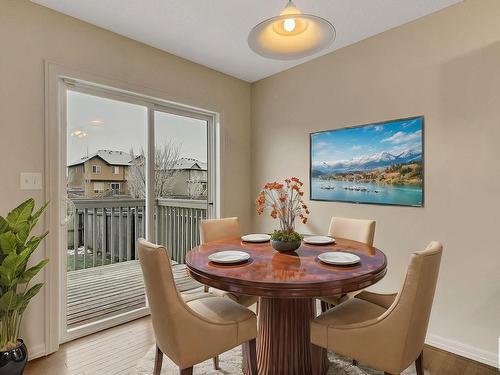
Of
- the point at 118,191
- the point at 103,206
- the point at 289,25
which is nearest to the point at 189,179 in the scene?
the point at 118,191

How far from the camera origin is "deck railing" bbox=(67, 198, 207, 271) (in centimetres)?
268

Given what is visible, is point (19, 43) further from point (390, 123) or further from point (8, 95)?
point (390, 123)

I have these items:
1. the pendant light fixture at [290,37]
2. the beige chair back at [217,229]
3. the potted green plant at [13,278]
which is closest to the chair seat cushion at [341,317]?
the beige chair back at [217,229]

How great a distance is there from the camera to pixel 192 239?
3.66 metres

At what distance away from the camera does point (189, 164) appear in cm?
346

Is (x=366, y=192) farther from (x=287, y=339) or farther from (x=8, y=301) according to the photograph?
(x=8, y=301)

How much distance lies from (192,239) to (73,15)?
2.50m

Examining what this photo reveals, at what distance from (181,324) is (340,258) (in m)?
0.94

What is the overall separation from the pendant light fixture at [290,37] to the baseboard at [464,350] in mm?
2387

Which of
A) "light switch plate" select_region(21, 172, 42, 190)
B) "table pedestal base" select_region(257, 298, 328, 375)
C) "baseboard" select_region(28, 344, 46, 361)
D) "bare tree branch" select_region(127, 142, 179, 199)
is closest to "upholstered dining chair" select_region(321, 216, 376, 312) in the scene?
"table pedestal base" select_region(257, 298, 328, 375)

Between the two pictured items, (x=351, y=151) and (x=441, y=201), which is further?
(x=351, y=151)

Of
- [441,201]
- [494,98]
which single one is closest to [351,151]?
[441,201]

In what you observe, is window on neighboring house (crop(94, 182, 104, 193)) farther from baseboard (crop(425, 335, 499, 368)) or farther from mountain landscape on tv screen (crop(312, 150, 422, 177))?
baseboard (crop(425, 335, 499, 368))

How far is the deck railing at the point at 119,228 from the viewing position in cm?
268
